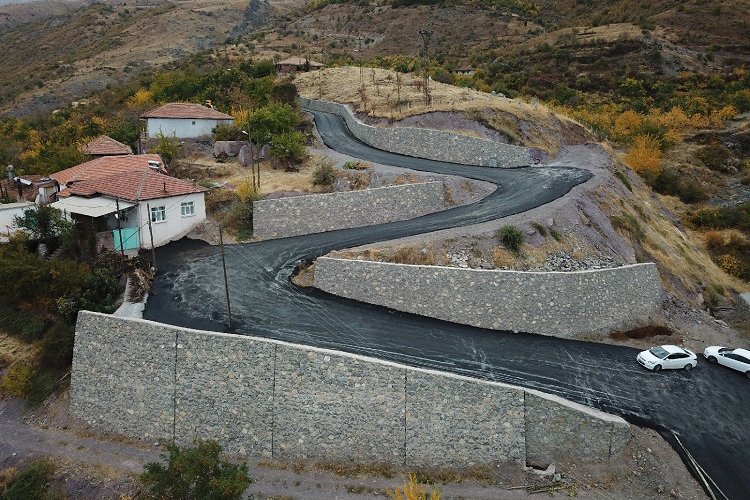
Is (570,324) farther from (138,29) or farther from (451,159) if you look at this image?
(138,29)

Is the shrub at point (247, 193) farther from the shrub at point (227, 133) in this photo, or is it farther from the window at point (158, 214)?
the shrub at point (227, 133)

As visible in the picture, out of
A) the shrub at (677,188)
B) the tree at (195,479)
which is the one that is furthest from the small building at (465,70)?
the tree at (195,479)

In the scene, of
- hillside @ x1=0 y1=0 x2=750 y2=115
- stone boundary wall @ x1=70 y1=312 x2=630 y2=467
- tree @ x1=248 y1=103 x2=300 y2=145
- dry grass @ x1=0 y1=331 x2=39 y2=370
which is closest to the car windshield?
stone boundary wall @ x1=70 y1=312 x2=630 y2=467

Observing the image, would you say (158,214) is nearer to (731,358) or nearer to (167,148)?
(167,148)

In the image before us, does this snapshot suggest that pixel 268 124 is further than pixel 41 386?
Yes

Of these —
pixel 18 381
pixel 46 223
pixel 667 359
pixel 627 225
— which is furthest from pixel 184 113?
pixel 667 359
